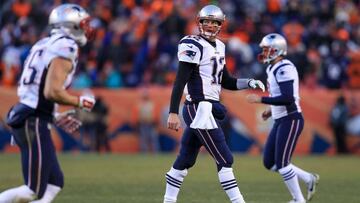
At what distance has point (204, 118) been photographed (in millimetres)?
8258

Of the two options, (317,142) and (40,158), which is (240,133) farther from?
(40,158)

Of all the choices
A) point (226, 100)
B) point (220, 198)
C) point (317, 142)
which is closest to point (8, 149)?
point (226, 100)

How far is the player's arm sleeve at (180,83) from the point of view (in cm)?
822

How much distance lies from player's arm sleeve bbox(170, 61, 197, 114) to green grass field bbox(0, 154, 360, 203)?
1.87 meters

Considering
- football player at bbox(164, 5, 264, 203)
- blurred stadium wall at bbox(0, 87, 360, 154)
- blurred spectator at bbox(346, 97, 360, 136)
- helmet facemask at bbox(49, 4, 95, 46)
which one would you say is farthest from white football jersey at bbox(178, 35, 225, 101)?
blurred spectator at bbox(346, 97, 360, 136)

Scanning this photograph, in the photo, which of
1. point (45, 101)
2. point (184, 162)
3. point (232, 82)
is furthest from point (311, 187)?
point (45, 101)

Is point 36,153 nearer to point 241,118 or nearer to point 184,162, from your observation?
point 184,162

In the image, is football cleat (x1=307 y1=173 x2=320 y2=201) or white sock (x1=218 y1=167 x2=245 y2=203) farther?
football cleat (x1=307 y1=173 x2=320 y2=201)

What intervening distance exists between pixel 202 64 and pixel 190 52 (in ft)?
0.62

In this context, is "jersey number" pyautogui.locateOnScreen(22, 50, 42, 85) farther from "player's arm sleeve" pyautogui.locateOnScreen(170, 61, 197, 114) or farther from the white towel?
the white towel

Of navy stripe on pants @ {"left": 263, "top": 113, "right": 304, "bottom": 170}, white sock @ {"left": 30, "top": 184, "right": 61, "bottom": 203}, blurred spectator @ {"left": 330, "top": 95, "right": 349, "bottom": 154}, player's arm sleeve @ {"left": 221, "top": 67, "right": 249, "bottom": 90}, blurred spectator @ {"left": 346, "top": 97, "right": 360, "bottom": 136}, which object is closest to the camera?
white sock @ {"left": 30, "top": 184, "right": 61, "bottom": 203}

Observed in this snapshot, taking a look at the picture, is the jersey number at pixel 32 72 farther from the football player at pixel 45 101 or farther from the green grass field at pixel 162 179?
the green grass field at pixel 162 179

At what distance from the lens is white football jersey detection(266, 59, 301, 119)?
9750mm

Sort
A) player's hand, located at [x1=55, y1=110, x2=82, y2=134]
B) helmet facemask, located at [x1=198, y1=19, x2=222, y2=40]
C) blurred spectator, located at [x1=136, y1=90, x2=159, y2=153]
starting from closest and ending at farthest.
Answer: player's hand, located at [x1=55, y1=110, x2=82, y2=134] → helmet facemask, located at [x1=198, y1=19, x2=222, y2=40] → blurred spectator, located at [x1=136, y1=90, x2=159, y2=153]
